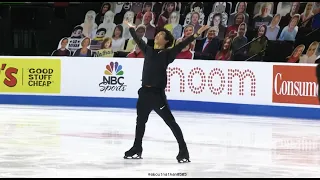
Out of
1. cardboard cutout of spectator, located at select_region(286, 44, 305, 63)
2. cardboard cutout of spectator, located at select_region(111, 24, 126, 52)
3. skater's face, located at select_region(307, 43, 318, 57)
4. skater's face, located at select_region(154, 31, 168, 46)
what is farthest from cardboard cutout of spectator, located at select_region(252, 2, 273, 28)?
skater's face, located at select_region(154, 31, 168, 46)

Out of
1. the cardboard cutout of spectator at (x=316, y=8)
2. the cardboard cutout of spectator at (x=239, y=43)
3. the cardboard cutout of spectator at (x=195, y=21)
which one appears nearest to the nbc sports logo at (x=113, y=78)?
the cardboard cutout of spectator at (x=239, y=43)

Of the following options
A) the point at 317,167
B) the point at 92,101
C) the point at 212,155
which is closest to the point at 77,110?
the point at 92,101

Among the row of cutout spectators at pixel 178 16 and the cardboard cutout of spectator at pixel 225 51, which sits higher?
the row of cutout spectators at pixel 178 16

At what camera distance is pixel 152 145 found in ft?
33.5

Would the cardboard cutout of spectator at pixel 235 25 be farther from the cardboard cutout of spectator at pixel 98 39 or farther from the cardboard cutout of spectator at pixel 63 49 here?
the cardboard cutout of spectator at pixel 63 49

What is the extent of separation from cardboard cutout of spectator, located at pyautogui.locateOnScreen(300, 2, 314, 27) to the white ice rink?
4.62 meters

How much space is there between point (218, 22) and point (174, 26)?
4.14 ft

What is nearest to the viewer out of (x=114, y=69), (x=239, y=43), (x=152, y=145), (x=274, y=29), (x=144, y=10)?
(x=152, y=145)

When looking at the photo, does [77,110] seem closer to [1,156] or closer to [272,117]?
[272,117]

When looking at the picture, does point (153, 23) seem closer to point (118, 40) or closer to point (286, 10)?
point (118, 40)

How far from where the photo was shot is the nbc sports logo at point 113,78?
16.0 metres

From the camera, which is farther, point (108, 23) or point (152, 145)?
point (108, 23)

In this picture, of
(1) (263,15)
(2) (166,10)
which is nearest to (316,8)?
(1) (263,15)

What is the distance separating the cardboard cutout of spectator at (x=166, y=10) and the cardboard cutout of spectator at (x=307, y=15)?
11.7ft
